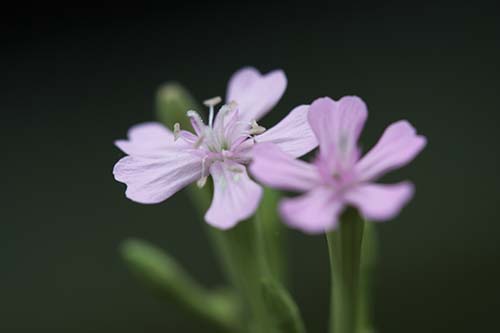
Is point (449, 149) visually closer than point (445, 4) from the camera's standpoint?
Yes

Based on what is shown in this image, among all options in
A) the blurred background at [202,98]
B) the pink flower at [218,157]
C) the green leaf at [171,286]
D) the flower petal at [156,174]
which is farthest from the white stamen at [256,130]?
the blurred background at [202,98]

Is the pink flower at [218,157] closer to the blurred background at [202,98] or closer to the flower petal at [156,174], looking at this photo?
the flower petal at [156,174]

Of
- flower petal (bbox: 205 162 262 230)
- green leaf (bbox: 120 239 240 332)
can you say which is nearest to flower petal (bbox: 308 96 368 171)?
flower petal (bbox: 205 162 262 230)

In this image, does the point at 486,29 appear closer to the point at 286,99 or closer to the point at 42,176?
the point at 286,99

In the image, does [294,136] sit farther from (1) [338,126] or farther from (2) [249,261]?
(2) [249,261]

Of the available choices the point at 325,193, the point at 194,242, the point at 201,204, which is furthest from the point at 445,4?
the point at 325,193

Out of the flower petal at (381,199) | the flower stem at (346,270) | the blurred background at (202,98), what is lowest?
the flower petal at (381,199)

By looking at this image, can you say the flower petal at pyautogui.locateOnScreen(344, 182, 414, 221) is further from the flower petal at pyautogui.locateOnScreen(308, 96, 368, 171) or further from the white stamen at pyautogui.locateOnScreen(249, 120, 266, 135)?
the white stamen at pyautogui.locateOnScreen(249, 120, 266, 135)
